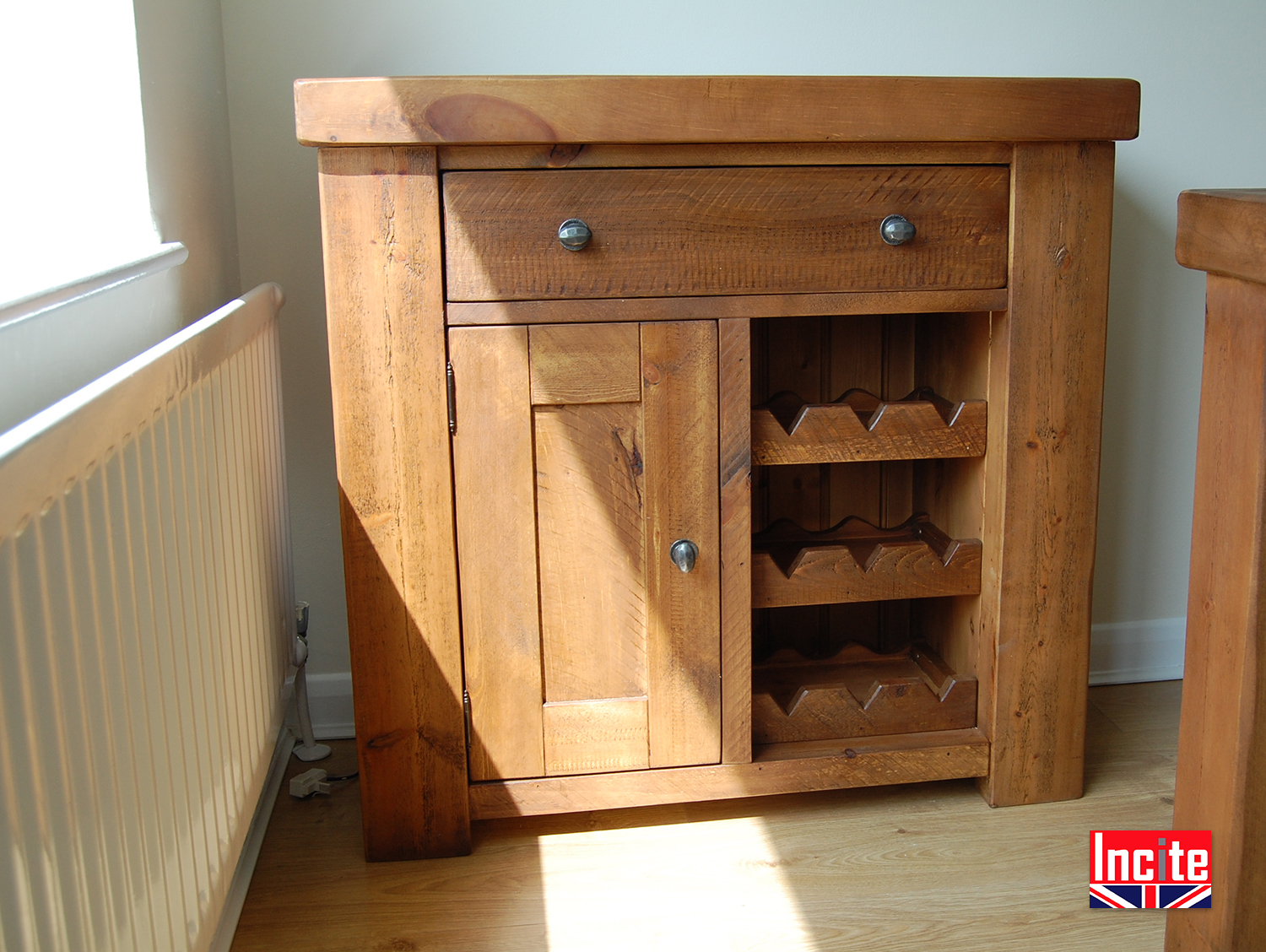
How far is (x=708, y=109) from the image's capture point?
1368 millimetres

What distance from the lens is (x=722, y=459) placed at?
149 centimetres

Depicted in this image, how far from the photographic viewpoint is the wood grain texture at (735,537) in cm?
147

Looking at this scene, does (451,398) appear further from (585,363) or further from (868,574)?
(868,574)

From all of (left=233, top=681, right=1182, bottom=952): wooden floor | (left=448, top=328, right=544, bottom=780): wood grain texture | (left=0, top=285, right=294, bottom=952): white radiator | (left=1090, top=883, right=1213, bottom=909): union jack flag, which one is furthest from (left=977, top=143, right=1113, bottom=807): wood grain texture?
(left=0, top=285, right=294, bottom=952): white radiator

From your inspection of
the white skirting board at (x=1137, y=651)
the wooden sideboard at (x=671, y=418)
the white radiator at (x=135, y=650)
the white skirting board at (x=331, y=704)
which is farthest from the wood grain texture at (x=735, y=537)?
the white skirting board at (x=1137, y=651)

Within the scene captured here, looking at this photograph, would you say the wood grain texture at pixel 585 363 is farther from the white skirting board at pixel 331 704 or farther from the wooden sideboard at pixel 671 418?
the white skirting board at pixel 331 704

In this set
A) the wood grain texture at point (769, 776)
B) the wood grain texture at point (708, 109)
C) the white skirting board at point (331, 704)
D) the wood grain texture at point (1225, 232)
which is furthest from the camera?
the white skirting board at point (331, 704)

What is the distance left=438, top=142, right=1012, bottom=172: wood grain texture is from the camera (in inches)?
54.2

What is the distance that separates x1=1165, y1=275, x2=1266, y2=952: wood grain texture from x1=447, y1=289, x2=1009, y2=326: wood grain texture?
22.0 inches

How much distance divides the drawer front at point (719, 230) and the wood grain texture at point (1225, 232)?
0.53m

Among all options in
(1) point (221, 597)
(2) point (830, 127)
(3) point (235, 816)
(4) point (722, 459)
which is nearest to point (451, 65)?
(2) point (830, 127)

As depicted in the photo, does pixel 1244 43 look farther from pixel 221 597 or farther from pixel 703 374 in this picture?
pixel 221 597

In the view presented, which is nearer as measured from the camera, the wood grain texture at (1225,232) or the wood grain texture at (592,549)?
the wood grain texture at (1225,232)

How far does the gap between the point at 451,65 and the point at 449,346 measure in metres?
0.59
